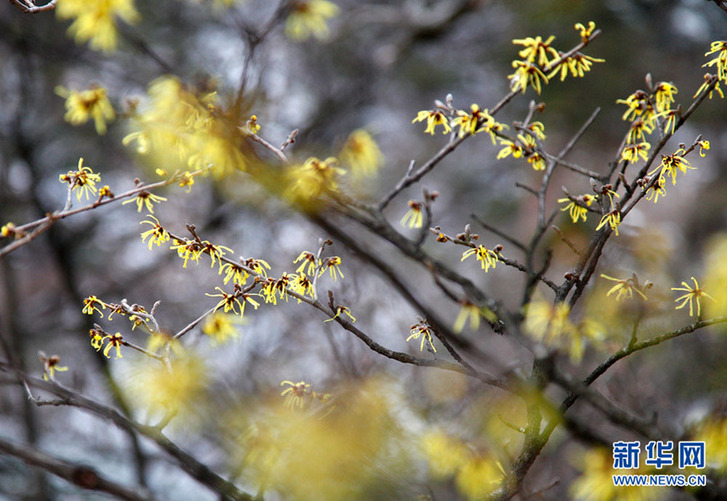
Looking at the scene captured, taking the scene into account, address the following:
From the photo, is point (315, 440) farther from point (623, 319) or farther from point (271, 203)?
point (271, 203)

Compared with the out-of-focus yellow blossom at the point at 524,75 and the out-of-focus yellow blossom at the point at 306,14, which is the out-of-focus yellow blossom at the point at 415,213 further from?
the out-of-focus yellow blossom at the point at 306,14

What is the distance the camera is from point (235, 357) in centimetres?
486

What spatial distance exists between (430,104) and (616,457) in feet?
18.4

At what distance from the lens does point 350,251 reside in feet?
3.67

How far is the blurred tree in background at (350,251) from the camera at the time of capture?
1324 mm

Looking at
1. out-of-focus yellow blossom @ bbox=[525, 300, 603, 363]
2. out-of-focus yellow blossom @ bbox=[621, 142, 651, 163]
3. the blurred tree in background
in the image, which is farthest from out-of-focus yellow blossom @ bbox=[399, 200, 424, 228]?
out-of-focus yellow blossom @ bbox=[621, 142, 651, 163]

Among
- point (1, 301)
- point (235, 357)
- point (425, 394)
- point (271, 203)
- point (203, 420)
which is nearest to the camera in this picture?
point (203, 420)

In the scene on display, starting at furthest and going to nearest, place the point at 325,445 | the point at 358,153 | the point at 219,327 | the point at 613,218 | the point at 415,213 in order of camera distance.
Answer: the point at 325,445, the point at 358,153, the point at 219,327, the point at 415,213, the point at 613,218

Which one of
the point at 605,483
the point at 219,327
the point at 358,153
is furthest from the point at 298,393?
the point at 605,483

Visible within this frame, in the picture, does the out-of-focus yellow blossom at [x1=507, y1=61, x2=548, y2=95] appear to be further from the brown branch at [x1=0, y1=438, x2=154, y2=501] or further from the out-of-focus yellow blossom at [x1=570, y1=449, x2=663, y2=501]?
the brown branch at [x1=0, y1=438, x2=154, y2=501]

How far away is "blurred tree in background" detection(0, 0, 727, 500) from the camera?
1.32 meters

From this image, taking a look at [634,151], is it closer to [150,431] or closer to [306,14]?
[306,14]

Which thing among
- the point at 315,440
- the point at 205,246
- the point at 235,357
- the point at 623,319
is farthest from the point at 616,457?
the point at 235,357

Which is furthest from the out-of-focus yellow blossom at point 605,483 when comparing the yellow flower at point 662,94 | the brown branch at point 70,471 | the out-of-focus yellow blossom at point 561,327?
the brown branch at point 70,471
